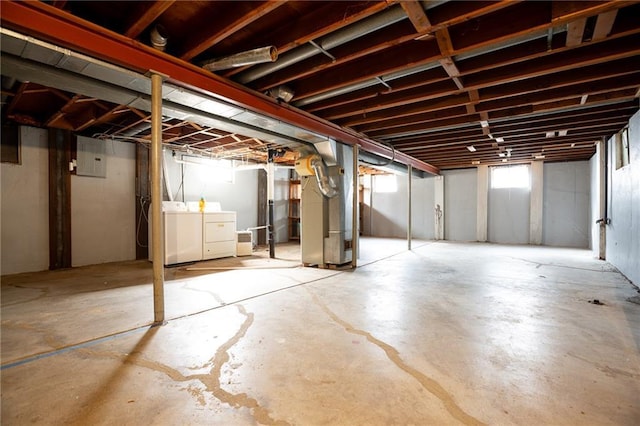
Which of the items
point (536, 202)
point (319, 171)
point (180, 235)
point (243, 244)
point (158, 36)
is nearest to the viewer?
point (158, 36)

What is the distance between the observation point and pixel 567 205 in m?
7.88

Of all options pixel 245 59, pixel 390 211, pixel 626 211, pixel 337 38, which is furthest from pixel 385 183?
pixel 245 59

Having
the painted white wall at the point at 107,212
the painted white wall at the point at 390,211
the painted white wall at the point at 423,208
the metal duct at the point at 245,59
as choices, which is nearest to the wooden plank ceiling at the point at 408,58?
the metal duct at the point at 245,59

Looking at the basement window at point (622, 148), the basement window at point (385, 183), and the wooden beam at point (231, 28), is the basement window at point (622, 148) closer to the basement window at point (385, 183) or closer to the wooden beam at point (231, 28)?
the wooden beam at point (231, 28)

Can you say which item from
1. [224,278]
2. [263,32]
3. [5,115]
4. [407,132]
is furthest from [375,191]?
[5,115]

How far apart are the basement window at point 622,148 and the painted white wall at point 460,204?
4.39m

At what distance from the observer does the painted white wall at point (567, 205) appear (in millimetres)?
7691

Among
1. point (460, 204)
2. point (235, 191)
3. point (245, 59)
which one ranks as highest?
point (245, 59)

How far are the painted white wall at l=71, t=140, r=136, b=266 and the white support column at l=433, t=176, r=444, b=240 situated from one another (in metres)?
8.63

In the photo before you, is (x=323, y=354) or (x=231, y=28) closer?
(x=323, y=354)

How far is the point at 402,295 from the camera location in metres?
3.30

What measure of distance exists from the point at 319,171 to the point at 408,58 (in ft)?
7.39

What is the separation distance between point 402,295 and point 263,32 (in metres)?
3.01

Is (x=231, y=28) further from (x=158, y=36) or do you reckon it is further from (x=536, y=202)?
(x=536, y=202)
